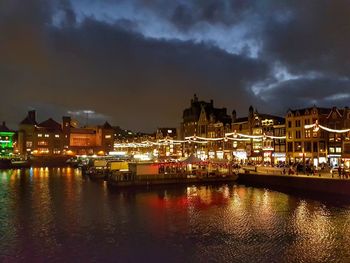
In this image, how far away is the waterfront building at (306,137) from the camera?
310ft

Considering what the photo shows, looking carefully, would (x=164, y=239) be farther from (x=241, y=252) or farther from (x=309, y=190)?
(x=309, y=190)

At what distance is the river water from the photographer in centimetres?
3312

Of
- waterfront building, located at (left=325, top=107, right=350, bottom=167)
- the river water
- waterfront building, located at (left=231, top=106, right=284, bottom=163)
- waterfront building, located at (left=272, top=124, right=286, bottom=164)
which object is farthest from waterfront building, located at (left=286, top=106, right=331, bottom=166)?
the river water

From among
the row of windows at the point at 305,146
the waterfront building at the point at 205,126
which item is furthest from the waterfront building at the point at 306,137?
the waterfront building at the point at 205,126

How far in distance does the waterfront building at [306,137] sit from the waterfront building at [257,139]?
16.7 ft

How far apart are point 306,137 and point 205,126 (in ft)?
181

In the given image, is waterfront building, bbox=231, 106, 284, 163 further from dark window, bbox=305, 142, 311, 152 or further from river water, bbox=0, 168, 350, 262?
river water, bbox=0, 168, 350, 262

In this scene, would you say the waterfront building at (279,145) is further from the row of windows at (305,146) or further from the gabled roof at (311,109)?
the gabled roof at (311,109)

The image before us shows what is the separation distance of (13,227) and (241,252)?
80.7 ft

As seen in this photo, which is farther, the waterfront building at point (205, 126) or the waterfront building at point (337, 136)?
the waterfront building at point (205, 126)

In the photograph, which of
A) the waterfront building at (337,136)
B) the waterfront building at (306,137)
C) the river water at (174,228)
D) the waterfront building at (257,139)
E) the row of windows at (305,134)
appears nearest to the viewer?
the river water at (174,228)

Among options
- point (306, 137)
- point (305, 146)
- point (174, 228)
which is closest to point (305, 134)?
point (306, 137)

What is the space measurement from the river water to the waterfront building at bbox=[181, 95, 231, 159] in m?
68.7

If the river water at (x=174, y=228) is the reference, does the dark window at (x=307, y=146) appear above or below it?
above
